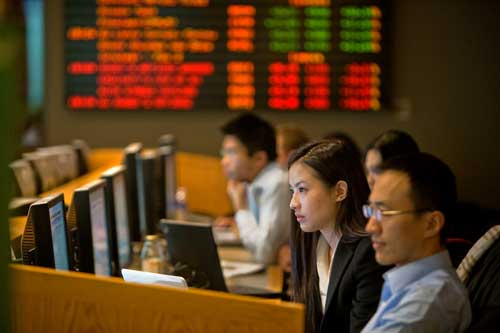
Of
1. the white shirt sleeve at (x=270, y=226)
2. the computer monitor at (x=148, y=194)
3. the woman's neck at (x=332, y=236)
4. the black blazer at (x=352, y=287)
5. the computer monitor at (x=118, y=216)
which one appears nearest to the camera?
the black blazer at (x=352, y=287)

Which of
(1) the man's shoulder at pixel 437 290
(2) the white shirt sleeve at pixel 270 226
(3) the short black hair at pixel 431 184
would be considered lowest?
(2) the white shirt sleeve at pixel 270 226

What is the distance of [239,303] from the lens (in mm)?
1634

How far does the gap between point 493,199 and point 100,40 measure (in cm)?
289

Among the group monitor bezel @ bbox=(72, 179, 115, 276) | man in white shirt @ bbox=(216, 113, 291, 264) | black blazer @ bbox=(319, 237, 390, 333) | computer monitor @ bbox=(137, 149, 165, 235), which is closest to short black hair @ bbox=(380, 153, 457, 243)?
black blazer @ bbox=(319, 237, 390, 333)

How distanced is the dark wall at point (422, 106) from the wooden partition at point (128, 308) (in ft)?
13.6

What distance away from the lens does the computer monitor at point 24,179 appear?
3332mm

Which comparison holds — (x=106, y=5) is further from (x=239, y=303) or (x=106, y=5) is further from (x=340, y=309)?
(x=239, y=303)

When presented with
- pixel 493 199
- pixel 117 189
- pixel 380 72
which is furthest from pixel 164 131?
pixel 117 189

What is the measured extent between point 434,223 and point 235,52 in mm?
4049

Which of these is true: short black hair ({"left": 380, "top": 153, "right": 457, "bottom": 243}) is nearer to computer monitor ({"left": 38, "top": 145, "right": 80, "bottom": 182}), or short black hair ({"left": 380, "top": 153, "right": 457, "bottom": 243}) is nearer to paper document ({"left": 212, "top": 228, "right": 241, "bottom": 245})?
paper document ({"left": 212, "top": 228, "right": 241, "bottom": 245})

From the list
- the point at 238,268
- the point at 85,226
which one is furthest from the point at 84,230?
the point at 238,268

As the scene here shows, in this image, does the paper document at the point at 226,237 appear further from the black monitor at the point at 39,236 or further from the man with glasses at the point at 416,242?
the man with glasses at the point at 416,242

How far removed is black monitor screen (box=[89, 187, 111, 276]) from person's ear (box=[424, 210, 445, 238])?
112 centimetres

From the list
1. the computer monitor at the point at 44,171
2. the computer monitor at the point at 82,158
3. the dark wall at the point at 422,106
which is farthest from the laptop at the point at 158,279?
the dark wall at the point at 422,106
